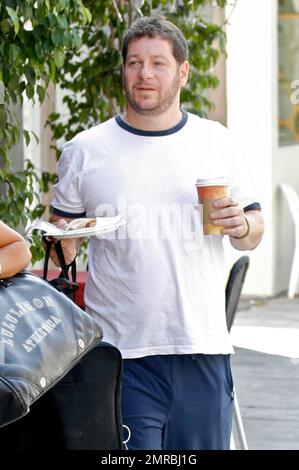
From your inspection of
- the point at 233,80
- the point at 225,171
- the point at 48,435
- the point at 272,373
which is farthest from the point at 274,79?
the point at 48,435

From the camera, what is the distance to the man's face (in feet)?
11.2

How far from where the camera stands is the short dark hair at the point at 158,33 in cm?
346

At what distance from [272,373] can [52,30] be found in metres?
3.41

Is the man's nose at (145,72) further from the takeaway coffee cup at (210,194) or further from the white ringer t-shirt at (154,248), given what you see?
the takeaway coffee cup at (210,194)

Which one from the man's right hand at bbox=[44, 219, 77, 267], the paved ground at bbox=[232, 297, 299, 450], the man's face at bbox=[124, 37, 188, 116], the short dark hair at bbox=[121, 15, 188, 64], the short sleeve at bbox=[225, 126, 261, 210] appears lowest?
the paved ground at bbox=[232, 297, 299, 450]

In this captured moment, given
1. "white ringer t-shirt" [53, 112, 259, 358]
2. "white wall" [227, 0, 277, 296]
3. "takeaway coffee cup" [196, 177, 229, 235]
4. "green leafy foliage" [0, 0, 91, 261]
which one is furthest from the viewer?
"white wall" [227, 0, 277, 296]

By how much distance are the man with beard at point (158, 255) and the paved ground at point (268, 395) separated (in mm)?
2342

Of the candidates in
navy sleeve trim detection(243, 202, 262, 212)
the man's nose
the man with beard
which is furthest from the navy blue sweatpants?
the man's nose

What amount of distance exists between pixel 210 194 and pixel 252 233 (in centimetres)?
30

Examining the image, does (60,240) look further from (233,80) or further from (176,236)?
(233,80)

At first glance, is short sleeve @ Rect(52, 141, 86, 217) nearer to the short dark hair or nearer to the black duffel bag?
the short dark hair

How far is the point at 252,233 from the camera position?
11.2 ft

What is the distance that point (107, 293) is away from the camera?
11.2 feet

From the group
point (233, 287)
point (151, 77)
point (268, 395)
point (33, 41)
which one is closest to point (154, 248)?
point (151, 77)
